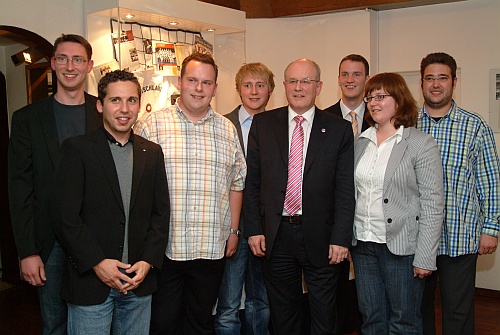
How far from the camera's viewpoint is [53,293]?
2.58 m

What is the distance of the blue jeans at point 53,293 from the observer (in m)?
2.57

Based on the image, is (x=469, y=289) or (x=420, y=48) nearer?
(x=469, y=289)

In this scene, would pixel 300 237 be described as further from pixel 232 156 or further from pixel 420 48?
pixel 420 48

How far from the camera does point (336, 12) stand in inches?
198

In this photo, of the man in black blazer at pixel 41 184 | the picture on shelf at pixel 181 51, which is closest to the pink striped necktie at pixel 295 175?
the man in black blazer at pixel 41 184

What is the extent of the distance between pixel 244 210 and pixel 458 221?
4.06 feet

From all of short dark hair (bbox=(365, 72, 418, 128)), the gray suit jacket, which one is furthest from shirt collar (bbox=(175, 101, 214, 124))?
the gray suit jacket

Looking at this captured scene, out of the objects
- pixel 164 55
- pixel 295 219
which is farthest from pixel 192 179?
pixel 164 55

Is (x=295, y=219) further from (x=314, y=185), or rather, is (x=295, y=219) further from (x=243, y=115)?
(x=243, y=115)

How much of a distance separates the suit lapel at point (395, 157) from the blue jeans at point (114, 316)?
4.42ft

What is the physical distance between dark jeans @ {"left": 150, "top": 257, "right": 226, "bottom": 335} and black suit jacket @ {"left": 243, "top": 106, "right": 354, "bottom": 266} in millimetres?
355

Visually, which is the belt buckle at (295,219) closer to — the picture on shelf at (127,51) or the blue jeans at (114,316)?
the blue jeans at (114,316)

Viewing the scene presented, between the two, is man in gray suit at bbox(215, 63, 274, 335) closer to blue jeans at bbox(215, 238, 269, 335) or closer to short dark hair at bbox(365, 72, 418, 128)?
blue jeans at bbox(215, 238, 269, 335)

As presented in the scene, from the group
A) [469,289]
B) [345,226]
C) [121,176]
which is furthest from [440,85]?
[121,176]
